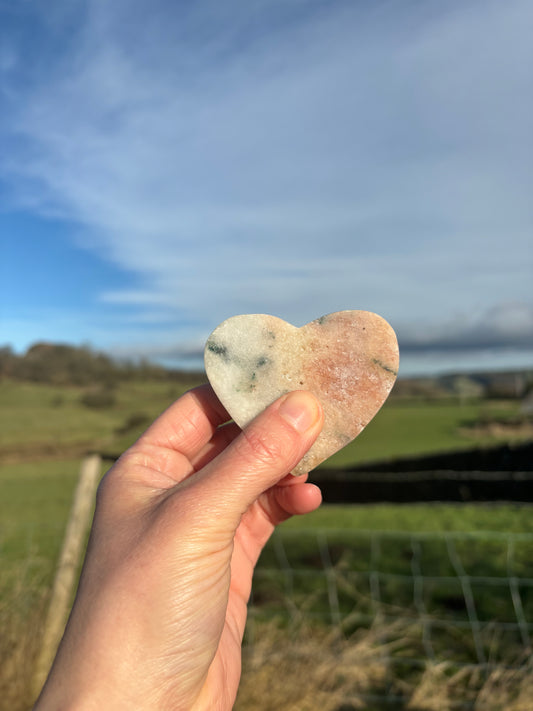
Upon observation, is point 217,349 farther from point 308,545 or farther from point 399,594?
point 308,545

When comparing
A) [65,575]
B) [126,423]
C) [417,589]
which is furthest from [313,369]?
[126,423]

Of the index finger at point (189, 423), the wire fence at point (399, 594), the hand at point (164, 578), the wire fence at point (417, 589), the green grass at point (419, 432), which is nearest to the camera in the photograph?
the hand at point (164, 578)

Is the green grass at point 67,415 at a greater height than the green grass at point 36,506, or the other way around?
the green grass at point 67,415

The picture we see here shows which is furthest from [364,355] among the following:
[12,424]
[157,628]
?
[12,424]

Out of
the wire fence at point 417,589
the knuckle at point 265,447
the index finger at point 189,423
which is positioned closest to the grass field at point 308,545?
the wire fence at point 417,589

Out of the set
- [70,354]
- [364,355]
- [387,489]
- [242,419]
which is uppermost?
[70,354]

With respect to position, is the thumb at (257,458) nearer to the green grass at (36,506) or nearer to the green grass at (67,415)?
the green grass at (36,506)

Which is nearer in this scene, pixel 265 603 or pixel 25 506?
pixel 265 603

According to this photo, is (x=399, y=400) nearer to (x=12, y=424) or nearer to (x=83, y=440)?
(x=83, y=440)
